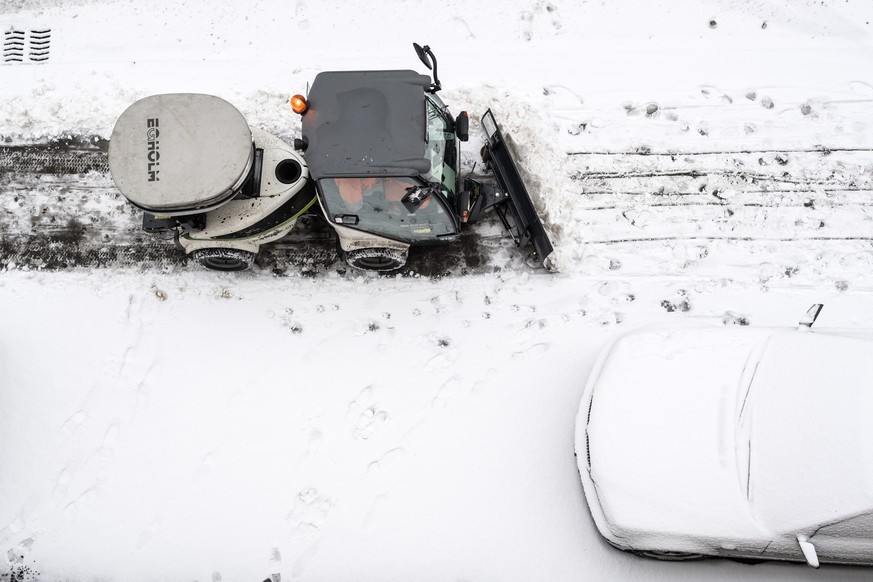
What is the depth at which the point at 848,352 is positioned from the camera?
15.7 ft

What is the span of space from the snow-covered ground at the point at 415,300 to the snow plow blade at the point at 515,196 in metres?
0.38

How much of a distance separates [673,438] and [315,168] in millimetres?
3631

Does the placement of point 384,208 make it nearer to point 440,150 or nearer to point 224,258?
point 440,150

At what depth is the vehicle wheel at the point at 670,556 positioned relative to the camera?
5.24 m

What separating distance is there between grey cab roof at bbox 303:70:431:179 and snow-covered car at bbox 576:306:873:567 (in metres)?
2.56

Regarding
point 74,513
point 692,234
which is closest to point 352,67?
point 692,234

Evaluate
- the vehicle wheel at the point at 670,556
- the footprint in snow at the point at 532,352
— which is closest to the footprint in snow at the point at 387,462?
the footprint in snow at the point at 532,352

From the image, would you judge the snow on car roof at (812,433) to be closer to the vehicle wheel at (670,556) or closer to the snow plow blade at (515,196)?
the vehicle wheel at (670,556)

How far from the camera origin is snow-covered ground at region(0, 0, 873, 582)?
584 cm

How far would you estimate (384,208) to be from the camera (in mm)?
5449

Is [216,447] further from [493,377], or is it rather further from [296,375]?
[493,377]

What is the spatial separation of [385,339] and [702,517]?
323cm

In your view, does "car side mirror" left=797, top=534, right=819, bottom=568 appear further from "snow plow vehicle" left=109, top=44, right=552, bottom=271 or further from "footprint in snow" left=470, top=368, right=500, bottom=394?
"snow plow vehicle" left=109, top=44, right=552, bottom=271

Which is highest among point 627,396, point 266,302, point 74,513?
point 627,396
